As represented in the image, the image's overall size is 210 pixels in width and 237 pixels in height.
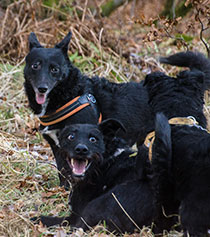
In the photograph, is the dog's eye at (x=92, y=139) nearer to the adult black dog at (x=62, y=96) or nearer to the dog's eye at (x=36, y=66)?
the adult black dog at (x=62, y=96)

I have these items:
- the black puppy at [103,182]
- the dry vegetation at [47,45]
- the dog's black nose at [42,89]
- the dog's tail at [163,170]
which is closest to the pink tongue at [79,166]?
the black puppy at [103,182]

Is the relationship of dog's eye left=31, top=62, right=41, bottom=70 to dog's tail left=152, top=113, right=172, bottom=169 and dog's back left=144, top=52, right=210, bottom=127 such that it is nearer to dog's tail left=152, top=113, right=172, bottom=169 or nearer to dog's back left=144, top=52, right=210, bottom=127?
dog's back left=144, top=52, right=210, bottom=127

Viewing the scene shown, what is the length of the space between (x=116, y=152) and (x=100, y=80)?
1.94 m

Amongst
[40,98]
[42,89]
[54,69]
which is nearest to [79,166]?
[42,89]

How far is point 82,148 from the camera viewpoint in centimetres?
450

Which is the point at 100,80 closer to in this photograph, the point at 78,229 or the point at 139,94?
the point at 139,94

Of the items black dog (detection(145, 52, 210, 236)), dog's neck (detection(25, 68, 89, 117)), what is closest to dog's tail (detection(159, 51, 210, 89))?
black dog (detection(145, 52, 210, 236))

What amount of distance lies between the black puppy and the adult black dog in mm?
974

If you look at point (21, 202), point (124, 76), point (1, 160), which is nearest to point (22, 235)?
point (21, 202)

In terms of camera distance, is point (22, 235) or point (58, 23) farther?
point (58, 23)

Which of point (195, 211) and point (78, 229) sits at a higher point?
point (195, 211)

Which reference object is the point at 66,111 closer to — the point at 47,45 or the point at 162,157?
the point at 162,157

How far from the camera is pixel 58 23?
1011cm

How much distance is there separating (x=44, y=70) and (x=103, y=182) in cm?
194
